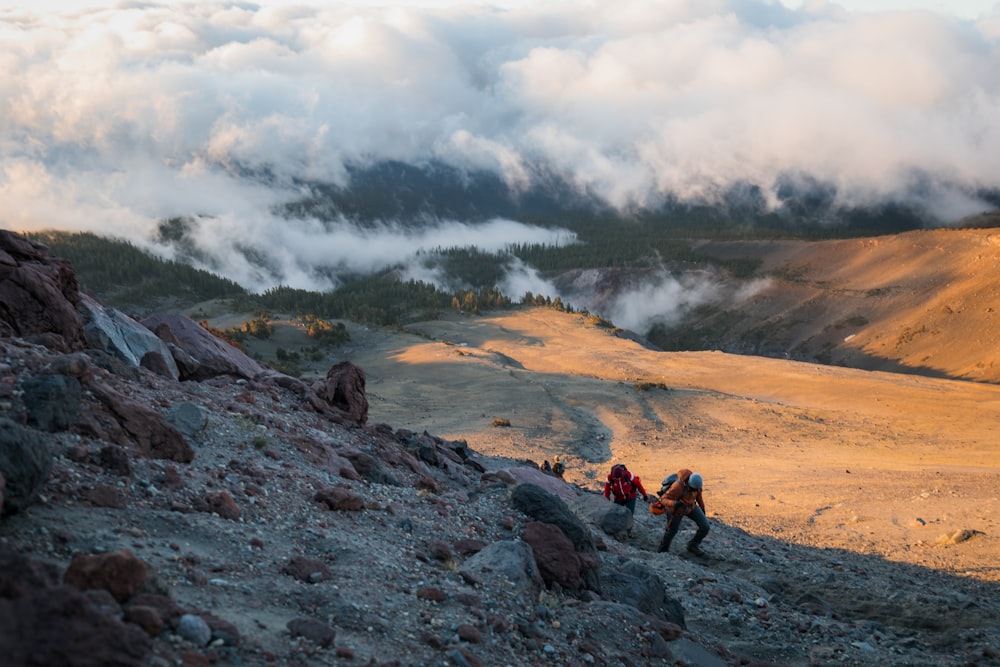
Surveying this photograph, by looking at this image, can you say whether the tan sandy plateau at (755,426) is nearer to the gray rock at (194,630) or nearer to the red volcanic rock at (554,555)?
the red volcanic rock at (554,555)

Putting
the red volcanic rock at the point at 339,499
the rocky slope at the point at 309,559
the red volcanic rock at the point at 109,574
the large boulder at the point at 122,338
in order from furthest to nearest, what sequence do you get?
the large boulder at the point at 122,338 → the red volcanic rock at the point at 339,499 → the rocky slope at the point at 309,559 → the red volcanic rock at the point at 109,574

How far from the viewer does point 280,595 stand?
636 centimetres

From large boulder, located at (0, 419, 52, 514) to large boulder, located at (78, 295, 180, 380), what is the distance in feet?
19.1

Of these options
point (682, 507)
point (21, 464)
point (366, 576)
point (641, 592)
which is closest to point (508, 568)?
point (366, 576)

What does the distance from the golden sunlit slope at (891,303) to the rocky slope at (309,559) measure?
63.3 m

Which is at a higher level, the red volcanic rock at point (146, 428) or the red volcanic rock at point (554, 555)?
the red volcanic rock at point (146, 428)

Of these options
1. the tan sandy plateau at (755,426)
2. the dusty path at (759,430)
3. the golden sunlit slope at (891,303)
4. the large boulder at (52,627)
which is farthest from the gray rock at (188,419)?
the golden sunlit slope at (891,303)

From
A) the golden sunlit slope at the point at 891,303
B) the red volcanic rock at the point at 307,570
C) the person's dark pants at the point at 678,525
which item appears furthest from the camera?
the golden sunlit slope at the point at 891,303

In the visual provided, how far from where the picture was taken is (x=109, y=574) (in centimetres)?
508

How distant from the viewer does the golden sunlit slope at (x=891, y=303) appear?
76.0m

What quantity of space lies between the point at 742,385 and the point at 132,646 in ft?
145

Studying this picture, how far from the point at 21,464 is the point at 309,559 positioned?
242 cm

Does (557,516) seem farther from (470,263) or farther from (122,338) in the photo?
(470,263)

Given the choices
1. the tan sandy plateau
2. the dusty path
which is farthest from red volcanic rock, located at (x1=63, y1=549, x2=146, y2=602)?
the dusty path
